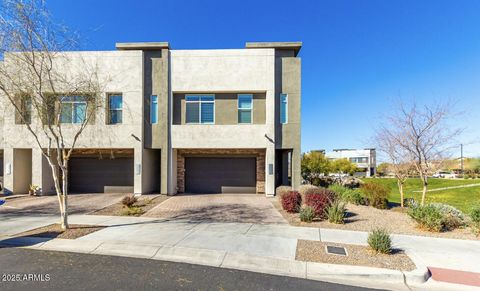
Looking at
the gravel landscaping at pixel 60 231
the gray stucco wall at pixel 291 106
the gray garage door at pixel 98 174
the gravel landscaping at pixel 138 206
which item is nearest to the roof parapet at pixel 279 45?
the gray stucco wall at pixel 291 106

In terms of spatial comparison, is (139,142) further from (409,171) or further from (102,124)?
(409,171)

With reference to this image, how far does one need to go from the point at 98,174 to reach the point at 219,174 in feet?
26.9

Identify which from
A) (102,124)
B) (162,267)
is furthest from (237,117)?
(162,267)

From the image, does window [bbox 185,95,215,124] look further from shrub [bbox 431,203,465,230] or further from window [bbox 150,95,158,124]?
shrub [bbox 431,203,465,230]

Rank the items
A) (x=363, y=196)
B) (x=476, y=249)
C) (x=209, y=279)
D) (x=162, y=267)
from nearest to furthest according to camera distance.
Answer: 1. (x=209, y=279)
2. (x=162, y=267)
3. (x=476, y=249)
4. (x=363, y=196)

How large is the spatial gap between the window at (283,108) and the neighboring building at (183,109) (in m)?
0.06

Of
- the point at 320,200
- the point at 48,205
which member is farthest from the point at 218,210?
the point at 48,205

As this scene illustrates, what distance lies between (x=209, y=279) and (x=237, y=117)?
11181 millimetres

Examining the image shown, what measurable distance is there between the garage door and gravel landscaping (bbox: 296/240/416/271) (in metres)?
9.86

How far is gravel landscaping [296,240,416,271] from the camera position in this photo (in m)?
5.20

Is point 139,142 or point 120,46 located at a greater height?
point 120,46

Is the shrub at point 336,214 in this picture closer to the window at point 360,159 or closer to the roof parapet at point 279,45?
the roof parapet at point 279,45

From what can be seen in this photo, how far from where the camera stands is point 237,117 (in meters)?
14.9

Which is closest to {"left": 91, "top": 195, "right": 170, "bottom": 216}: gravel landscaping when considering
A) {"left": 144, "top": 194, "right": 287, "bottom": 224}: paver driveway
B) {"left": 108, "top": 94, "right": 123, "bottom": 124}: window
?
{"left": 144, "top": 194, "right": 287, "bottom": 224}: paver driveway
